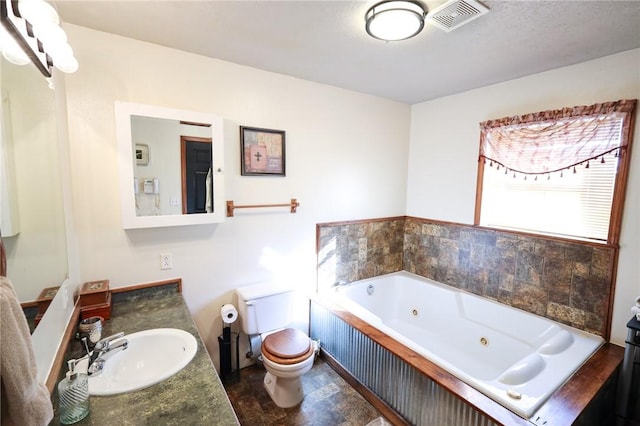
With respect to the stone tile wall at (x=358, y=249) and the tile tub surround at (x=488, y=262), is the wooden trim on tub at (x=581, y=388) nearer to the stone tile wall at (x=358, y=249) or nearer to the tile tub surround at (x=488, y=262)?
the tile tub surround at (x=488, y=262)

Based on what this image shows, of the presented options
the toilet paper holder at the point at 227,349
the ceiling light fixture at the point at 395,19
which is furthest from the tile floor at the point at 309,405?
the ceiling light fixture at the point at 395,19

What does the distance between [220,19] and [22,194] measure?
123 cm

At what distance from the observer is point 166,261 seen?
6.60 ft

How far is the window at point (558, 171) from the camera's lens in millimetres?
1936

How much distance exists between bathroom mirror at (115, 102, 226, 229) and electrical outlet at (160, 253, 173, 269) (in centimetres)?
25

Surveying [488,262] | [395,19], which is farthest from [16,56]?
[488,262]

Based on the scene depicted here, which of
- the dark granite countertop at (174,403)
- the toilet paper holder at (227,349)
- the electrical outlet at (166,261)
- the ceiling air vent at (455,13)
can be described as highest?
the ceiling air vent at (455,13)

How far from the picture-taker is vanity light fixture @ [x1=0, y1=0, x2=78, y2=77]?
0.82 metres

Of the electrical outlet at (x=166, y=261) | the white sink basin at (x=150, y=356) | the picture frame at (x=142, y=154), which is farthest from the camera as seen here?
the electrical outlet at (x=166, y=261)

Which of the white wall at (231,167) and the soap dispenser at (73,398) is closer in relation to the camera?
the soap dispenser at (73,398)

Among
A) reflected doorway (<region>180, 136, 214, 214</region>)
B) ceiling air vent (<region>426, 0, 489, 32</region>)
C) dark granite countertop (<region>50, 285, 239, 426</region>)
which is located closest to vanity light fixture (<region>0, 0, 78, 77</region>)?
reflected doorway (<region>180, 136, 214, 214</region>)

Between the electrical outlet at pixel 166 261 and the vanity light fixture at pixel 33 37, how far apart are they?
3.77 feet

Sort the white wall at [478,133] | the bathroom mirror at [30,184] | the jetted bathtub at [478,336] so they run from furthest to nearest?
the white wall at [478,133], the jetted bathtub at [478,336], the bathroom mirror at [30,184]

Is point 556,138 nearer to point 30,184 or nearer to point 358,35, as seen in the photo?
point 358,35
